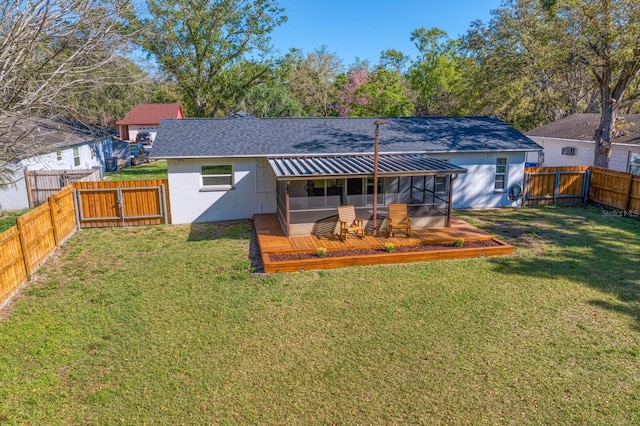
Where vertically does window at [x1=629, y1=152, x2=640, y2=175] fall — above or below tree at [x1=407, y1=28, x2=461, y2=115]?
below

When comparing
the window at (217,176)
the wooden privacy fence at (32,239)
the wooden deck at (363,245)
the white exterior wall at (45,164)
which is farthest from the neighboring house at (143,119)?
the wooden deck at (363,245)

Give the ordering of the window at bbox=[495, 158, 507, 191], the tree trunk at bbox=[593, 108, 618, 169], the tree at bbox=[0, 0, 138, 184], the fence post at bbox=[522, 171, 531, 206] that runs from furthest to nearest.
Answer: the tree trunk at bbox=[593, 108, 618, 169], the fence post at bbox=[522, 171, 531, 206], the window at bbox=[495, 158, 507, 191], the tree at bbox=[0, 0, 138, 184]

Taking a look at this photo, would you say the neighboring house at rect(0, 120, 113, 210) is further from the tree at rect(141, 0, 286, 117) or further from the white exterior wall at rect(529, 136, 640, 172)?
the white exterior wall at rect(529, 136, 640, 172)

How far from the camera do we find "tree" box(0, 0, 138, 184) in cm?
621

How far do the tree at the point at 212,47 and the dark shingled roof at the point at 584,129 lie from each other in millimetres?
20600

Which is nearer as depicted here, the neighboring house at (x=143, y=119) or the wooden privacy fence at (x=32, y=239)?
the wooden privacy fence at (x=32, y=239)

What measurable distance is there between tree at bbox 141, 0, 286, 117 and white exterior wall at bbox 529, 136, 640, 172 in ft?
68.1

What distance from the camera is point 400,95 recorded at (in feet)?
117

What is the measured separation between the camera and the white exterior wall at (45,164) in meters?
17.7

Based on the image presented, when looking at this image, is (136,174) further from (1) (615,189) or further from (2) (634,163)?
(2) (634,163)

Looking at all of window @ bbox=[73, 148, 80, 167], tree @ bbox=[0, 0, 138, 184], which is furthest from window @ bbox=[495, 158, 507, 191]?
window @ bbox=[73, 148, 80, 167]

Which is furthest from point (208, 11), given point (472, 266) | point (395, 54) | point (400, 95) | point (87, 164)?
point (472, 266)

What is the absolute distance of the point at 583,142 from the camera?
81.6 feet

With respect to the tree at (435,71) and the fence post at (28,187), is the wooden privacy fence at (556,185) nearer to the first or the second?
the tree at (435,71)
